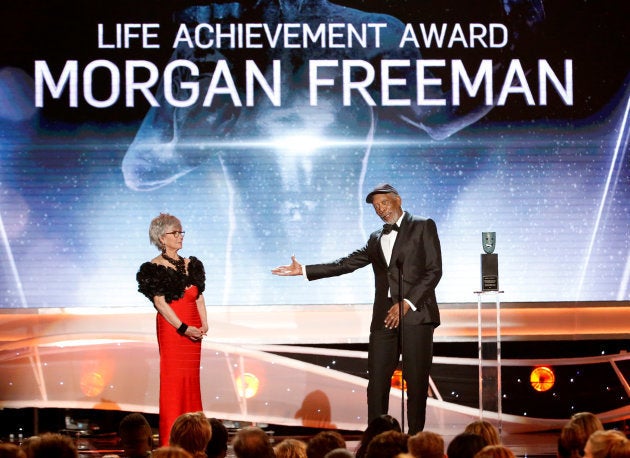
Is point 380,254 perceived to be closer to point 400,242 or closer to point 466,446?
point 400,242

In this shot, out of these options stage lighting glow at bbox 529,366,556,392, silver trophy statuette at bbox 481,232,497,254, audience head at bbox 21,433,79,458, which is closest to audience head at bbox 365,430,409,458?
audience head at bbox 21,433,79,458

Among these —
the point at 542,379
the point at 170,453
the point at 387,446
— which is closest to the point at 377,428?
the point at 387,446

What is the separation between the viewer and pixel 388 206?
19.4 ft

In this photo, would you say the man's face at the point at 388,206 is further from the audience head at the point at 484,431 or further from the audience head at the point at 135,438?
the audience head at the point at 135,438

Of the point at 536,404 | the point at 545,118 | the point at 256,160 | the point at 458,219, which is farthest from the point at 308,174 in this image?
the point at 536,404

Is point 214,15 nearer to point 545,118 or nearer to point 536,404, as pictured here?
point 545,118

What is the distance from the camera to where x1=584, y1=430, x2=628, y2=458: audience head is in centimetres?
353

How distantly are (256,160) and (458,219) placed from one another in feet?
4.69

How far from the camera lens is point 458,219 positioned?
24.5 feet

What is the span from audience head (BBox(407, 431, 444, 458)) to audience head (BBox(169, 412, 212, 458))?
751mm

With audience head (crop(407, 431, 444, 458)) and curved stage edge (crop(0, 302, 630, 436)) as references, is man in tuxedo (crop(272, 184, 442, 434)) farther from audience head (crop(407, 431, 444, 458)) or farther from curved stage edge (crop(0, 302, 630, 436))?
audience head (crop(407, 431, 444, 458))

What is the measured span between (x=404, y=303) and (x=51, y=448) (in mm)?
2587

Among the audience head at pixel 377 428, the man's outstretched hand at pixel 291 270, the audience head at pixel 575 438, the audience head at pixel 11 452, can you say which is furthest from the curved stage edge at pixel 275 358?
the audience head at pixel 11 452

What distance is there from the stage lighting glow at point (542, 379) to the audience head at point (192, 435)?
3.87m
